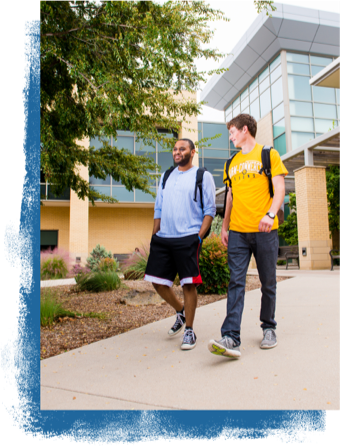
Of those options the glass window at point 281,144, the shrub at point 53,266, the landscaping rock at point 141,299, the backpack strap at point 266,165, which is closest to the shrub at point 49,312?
the landscaping rock at point 141,299

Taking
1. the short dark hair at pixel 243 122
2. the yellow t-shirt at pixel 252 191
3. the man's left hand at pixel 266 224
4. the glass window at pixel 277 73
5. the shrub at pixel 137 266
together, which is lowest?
the shrub at pixel 137 266

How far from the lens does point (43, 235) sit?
2258 cm

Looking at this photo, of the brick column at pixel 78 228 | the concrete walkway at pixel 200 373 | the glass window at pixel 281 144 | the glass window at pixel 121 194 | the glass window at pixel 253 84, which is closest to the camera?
the concrete walkway at pixel 200 373

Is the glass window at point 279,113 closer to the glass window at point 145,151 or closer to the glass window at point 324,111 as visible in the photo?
the glass window at point 324,111

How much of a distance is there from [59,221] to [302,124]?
612 inches

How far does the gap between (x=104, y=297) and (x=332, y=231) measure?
1283cm

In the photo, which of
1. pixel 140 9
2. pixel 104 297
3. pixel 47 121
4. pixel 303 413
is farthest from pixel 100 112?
pixel 303 413

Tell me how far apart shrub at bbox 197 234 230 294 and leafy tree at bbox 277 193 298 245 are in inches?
A: 472

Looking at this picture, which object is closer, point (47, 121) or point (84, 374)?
point (84, 374)

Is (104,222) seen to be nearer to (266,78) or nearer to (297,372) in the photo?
(266,78)

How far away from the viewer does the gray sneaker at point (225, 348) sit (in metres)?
2.59

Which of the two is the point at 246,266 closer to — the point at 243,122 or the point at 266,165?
the point at 266,165

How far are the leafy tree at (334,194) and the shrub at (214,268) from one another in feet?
34.1

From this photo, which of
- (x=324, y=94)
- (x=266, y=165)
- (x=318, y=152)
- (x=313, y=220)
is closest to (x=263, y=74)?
(x=266, y=165)
